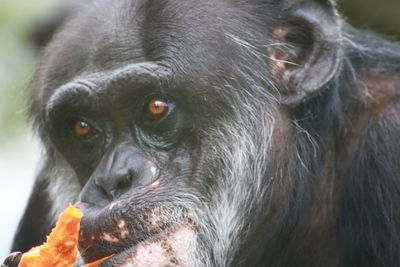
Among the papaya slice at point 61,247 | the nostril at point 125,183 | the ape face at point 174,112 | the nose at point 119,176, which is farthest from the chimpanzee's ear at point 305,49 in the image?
the papaya slice at point 61,247

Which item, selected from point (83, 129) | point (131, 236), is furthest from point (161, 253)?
point (83, 129)

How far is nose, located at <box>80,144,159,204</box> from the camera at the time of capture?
4453 millimetres

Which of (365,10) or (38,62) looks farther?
(365,10)

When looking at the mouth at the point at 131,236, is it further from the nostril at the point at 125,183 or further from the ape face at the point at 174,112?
the nostril at the point at 125,183

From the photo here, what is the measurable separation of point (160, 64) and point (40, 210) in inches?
84.0

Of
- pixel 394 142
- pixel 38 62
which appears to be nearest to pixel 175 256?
pixel 394 142

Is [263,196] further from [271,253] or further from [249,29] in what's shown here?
[249,29]

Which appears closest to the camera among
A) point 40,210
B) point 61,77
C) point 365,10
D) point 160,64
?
point 160,64

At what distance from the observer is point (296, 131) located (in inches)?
197

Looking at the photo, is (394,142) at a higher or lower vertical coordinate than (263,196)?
higher

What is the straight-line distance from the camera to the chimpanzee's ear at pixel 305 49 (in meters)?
4.88

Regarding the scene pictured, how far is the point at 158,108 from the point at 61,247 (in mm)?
973

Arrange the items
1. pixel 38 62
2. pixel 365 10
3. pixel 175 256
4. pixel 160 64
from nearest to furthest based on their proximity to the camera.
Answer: pixel 175 256
pixel 160 64
pixel 38 62
pixel 365 10

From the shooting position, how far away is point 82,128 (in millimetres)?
5055
